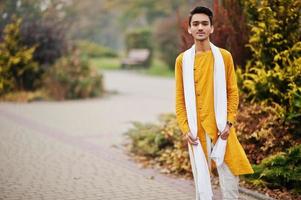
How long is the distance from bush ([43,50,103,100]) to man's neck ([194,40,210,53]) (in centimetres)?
1221

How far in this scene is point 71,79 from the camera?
16.5 m

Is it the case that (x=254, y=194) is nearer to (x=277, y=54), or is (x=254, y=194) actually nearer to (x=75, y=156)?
(x=277, y=54)

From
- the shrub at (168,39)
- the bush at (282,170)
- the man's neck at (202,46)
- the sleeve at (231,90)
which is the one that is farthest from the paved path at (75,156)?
the shrub at (168,39)

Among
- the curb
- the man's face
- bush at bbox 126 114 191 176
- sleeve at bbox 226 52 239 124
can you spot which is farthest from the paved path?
the man's face

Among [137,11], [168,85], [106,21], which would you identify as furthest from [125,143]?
[106,21]

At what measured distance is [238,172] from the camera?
443cm

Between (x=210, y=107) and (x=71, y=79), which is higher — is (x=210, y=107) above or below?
above

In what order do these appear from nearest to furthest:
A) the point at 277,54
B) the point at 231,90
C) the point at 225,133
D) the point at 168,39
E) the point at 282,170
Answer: the point at 225,133 < the point at 231,90 < the point at 282,170 < the point at 277,54 < the point at 168,39

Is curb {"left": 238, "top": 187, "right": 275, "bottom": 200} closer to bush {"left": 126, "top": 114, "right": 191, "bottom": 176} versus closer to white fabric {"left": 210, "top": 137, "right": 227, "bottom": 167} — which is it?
bush {"left": 126, "top": 114, "right": 191, "bottom": 176}

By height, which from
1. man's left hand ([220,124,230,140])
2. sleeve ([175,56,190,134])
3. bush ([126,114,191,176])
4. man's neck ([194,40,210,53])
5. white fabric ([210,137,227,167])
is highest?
man's neck ([194,40,210,53])

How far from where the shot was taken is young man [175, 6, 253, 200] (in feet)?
14.5

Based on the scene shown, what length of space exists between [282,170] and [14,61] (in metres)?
12.4

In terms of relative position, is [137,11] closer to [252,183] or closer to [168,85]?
[168,85]

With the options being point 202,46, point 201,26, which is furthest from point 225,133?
point 201,26
